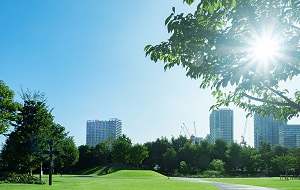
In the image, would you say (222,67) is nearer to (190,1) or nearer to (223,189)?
(190,1)

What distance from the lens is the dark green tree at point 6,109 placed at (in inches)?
1612

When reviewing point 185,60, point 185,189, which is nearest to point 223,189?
point 185,189

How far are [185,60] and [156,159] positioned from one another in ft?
317

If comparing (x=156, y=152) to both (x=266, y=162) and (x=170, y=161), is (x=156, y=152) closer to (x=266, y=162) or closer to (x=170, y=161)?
(x=170, y=161)

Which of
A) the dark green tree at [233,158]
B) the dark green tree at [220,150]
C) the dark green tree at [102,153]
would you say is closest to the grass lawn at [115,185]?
the dark green tree at [233,158]

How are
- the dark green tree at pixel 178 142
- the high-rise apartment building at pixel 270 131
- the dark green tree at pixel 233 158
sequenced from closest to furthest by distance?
the dark green tree at pixel 233 158, the dark green tree at pixel 178 142, the high-rise apartment building at pixel 270 131

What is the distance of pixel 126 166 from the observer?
95312mm

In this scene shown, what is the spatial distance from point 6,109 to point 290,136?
131m

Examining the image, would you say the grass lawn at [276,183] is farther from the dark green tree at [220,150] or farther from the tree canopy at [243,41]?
the dark green tree at [220,150]

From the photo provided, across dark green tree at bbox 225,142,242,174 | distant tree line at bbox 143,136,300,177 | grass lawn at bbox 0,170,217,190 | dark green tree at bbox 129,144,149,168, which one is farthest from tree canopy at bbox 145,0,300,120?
dark green tree at bbox 129,144,149,168

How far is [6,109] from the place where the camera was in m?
42.3

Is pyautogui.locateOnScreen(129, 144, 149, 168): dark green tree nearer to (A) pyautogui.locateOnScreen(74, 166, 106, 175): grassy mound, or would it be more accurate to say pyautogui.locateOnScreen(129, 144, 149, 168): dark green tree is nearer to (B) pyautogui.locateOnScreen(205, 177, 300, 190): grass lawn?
(A) pyautogui.locateOnScreen(74, 166, 106, 175): grassy mound

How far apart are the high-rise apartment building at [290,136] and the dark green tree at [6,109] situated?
126326mm

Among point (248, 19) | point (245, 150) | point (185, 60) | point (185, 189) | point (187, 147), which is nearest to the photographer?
point (248, 19)
